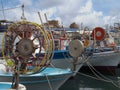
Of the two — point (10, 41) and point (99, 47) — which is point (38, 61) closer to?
point (10, 41)

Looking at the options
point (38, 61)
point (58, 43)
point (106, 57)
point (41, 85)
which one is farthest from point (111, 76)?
point (38, 61)

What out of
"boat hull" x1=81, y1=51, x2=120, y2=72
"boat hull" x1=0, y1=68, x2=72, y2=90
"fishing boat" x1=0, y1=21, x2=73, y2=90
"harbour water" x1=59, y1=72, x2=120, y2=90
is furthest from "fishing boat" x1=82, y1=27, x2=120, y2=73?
"fishing boat" x1=0, y1=21, x2=73, y2=90

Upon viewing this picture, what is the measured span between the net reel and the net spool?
1.21 m

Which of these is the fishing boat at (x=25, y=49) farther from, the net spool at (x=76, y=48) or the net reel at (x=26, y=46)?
the net spool at (x=76, y=48)

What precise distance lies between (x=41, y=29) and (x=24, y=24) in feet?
1.76

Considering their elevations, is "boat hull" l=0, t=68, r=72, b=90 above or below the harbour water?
above

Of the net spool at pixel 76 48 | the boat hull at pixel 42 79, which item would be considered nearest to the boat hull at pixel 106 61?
the boat hull at pixel 42 79

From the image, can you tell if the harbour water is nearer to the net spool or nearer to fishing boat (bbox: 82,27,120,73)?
fishing boat (bbox: 82,27,120,73)

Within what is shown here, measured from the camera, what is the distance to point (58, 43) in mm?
18125

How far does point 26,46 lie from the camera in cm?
850

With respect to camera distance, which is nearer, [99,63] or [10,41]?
[10,41]

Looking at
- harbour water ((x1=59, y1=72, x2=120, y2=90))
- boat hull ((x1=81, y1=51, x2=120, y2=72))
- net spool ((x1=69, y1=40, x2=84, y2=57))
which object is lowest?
harbour water ((x1=59, y1=72, x2=120, y2=90))

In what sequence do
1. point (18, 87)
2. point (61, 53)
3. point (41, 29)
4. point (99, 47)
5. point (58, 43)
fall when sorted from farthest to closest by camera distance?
point (99, 47) < point (58, 43) < point (61, 53) < point (41, 29) < point (18, 87)

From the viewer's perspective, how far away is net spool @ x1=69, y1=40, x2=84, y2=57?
9.91 meters
